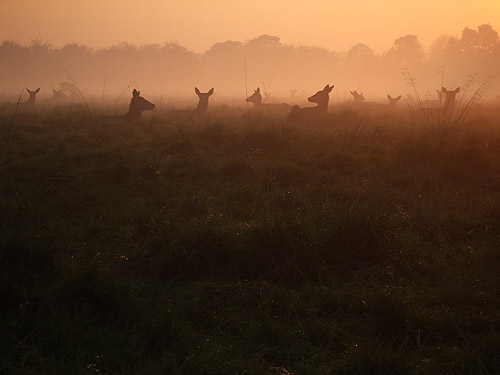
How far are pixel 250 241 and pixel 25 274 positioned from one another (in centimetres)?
196

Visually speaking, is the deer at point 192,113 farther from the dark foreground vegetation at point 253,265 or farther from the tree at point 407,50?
the tree at point 407,50

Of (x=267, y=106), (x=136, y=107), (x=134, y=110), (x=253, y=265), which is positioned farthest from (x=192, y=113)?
(x=253, y=265)

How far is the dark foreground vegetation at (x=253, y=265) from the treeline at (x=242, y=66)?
57.0 m

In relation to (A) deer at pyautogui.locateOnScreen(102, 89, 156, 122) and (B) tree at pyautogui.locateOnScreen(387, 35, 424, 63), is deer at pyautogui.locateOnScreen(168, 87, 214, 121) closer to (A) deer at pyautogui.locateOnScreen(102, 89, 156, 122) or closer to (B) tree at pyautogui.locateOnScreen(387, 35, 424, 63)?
(A) deer at pyautogui.locateOnScreen(102, 89, 156, 122)

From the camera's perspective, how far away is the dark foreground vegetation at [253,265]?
8.67 ft

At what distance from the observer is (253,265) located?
3.79m

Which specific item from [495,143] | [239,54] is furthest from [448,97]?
[239,54]

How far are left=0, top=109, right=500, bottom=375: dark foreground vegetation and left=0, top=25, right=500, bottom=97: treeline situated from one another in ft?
187

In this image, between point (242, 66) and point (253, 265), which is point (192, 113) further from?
point (242, 66)

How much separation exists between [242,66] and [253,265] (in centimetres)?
8406

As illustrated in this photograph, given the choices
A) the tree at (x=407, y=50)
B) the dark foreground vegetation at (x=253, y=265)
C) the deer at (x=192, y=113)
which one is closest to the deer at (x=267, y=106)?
the deer at (x=192, y=113)

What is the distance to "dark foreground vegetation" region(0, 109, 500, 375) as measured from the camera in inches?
104

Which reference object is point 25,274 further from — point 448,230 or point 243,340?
point 448,230

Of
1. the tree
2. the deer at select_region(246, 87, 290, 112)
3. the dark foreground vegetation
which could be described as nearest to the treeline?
the tree
